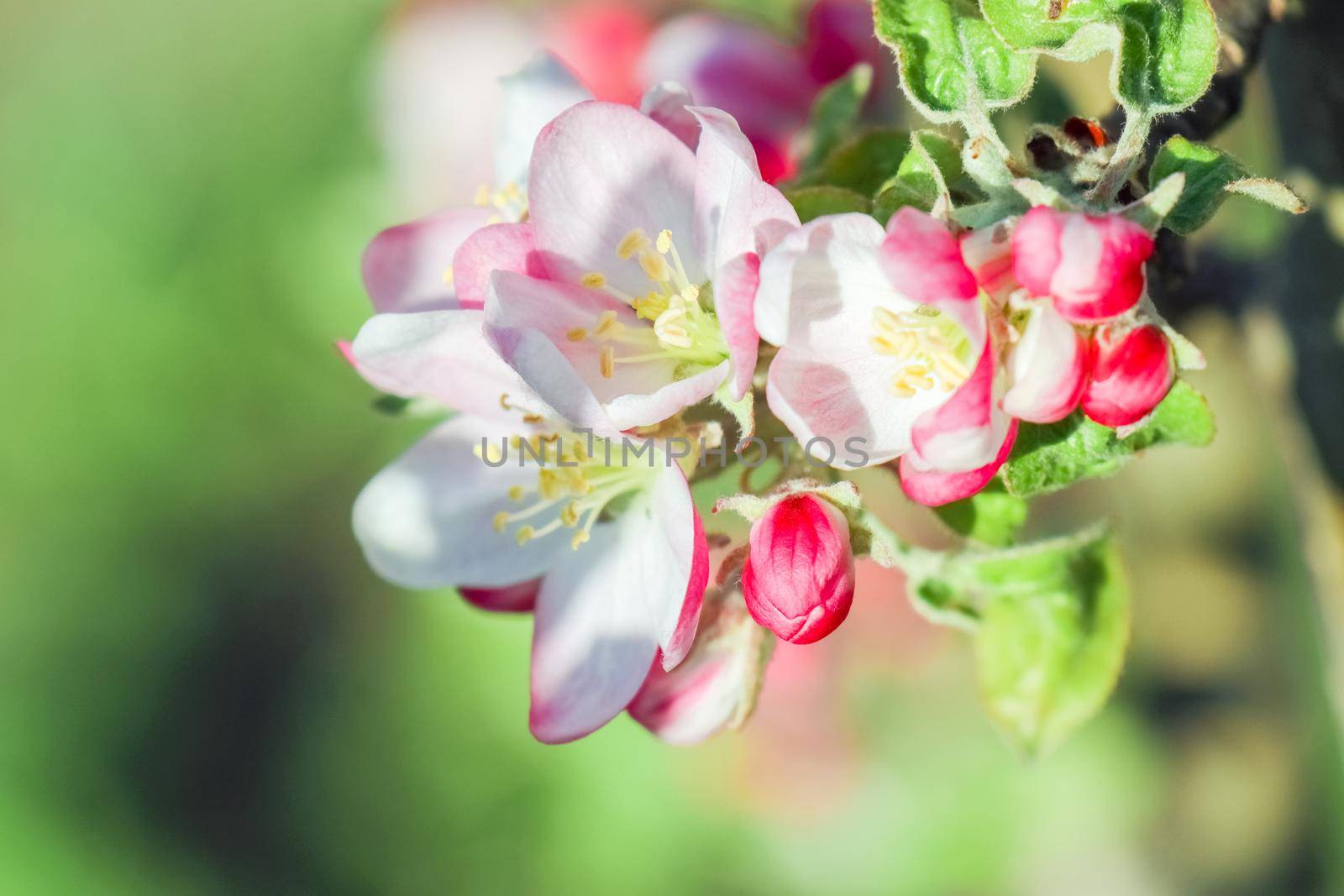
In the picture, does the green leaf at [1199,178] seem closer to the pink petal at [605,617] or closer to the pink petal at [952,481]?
the pink petal at [952,481]

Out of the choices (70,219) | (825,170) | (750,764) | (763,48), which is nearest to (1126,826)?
(750,764)

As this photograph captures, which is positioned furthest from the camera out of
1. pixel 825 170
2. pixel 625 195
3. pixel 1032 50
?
pixel 825 170

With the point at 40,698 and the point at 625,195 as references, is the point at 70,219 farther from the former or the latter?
the point at 625,195

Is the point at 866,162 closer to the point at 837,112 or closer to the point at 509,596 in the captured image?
the point at 837,112

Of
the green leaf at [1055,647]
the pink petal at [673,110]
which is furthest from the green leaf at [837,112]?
the green leaf at [1055,647]

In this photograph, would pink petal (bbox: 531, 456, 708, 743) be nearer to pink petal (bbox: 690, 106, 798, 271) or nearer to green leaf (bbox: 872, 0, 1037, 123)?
pink petal (bbox: 690, 106, 798, 271)

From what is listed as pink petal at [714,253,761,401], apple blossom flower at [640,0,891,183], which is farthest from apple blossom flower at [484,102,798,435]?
apple blossom flower at [640,0,891,183]

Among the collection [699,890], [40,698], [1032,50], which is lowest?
[699,890]
